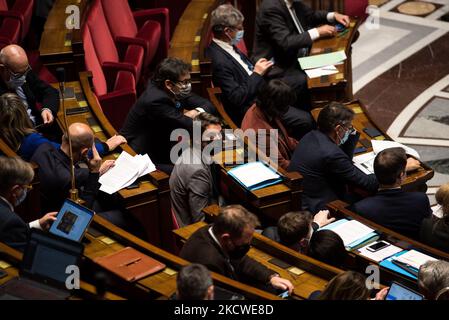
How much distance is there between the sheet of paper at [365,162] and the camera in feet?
12.0

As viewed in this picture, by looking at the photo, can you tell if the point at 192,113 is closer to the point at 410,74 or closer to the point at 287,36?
the point at 287,36

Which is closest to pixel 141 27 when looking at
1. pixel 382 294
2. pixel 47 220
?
pixel 47 220

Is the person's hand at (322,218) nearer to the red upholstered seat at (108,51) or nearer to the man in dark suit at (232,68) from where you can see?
the man in dark suit at (232,68)

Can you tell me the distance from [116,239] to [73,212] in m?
0.17

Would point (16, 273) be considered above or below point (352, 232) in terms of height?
above

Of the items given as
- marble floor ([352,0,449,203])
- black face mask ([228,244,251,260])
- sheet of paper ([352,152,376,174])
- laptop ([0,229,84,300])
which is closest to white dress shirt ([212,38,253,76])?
sheet of paper ([352,152,376,174])

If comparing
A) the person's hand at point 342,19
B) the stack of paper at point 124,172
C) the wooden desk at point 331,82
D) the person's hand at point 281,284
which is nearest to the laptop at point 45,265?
the person's hand at point 281,284

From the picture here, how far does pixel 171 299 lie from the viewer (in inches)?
90.8

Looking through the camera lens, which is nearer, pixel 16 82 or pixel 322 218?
pixel 322 218

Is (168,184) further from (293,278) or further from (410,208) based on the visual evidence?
(410,208)

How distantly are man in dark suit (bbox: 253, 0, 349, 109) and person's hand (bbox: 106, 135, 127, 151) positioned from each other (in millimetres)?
1185

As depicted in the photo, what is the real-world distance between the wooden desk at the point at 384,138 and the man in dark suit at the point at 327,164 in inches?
8.1

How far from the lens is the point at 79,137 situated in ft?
10.1

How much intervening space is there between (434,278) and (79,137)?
4.29 feet
